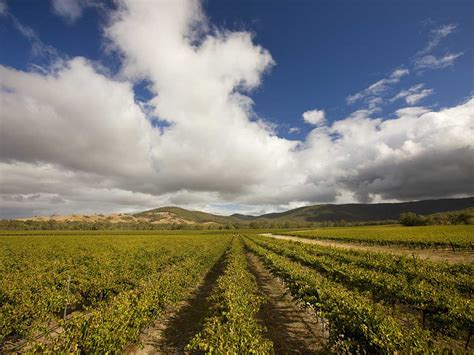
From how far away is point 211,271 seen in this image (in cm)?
2861

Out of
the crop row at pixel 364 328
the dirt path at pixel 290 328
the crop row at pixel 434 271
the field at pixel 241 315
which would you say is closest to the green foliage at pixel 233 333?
the field at pixel 241 315

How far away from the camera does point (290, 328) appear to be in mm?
12539

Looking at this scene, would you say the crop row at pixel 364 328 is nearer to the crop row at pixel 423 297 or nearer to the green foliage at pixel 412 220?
the crop row at pixel 423 297

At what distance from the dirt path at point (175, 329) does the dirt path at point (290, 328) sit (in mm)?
3864

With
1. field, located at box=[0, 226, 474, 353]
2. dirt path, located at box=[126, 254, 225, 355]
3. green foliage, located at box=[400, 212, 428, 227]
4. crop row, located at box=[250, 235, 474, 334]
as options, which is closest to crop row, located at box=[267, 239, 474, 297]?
field, located at box=[0, 226, 474, 353]

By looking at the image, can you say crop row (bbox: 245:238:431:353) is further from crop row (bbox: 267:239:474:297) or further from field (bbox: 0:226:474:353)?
crop row (bbox: 267:239:474:297)

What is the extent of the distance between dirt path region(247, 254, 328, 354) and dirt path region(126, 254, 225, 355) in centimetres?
386

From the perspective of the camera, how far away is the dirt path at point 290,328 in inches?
416

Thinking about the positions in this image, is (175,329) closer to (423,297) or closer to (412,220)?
(423,297)

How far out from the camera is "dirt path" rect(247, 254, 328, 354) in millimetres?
10578

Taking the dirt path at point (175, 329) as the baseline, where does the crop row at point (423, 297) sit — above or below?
above

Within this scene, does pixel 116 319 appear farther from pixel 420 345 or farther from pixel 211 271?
pixel 211 271

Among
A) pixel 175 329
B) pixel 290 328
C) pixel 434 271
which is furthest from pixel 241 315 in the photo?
pixel 434 271

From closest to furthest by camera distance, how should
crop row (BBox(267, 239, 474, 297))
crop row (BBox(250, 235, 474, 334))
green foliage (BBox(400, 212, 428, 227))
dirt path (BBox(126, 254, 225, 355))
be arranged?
crop row (BBox(250, 235, 474, 334)), dirt path (BBox(126, 254, 225, 355)), crop row (BBox(267, 239, 474, 297)), green foliage (BBox(400, 212, 428, 227))
